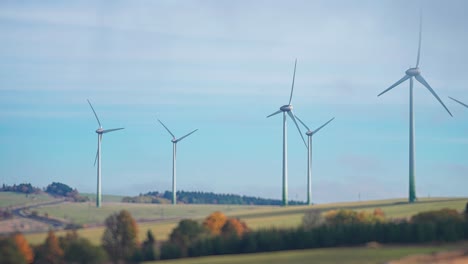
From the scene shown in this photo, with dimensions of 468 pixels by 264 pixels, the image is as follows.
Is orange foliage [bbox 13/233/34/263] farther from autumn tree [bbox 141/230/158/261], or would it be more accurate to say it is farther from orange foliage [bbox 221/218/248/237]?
orange foliage [bbox 221/218/248/237]

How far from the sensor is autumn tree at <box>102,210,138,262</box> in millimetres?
118606

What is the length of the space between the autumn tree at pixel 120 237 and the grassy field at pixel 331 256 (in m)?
12.2

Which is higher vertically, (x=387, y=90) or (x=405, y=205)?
(x=387, y=90)

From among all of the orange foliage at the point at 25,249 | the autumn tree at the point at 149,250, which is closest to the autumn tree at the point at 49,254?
the orange foliage at the point at 25,249

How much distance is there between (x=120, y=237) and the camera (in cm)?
12312

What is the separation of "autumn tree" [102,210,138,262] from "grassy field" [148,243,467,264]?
12.2 metres

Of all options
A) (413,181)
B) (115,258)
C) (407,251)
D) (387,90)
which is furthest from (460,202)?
(115,258)

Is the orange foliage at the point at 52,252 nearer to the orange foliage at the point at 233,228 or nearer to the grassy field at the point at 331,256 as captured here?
the grassy field at the point at 331,256

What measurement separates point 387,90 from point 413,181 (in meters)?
21.2

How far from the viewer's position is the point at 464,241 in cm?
11881

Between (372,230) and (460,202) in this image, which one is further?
(460,202)

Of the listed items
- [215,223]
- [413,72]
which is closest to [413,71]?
[413,72]

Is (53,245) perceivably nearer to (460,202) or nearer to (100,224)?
(100,224)

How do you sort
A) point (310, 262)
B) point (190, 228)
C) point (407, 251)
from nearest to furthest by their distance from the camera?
point (310, 262)
point (407, 251)
point (190, 228)
